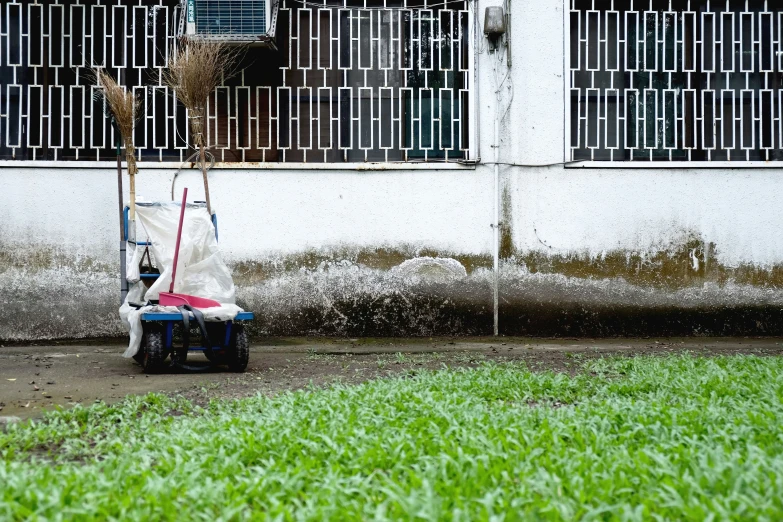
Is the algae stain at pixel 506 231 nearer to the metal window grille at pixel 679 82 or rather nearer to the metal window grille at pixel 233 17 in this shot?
the metal window grille at pixel 679 82

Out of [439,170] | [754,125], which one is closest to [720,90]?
[754,125]

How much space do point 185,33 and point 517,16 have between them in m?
3.47

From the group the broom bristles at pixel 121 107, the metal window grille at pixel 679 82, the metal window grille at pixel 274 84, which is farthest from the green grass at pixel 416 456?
the metal window grille at pixel 679 82

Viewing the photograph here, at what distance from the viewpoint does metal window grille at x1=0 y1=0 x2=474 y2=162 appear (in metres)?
8.09

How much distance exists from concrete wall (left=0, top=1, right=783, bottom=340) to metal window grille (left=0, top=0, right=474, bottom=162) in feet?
1.06

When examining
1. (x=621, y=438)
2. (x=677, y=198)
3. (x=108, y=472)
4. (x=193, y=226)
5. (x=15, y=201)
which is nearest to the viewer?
(x=108, y=472)

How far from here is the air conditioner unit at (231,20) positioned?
786 cm

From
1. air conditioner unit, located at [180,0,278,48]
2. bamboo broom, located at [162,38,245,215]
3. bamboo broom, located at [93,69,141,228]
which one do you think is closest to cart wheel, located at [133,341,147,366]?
bamboo broom, located at [162,38,245,215]

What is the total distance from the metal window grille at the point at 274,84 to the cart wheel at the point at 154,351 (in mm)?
2793

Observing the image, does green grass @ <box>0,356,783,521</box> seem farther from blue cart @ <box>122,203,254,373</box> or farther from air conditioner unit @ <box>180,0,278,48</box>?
air conditioner unit @ <box>180,0,278,48</box>

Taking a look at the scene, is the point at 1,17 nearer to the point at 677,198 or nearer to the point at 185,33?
the point at 185,33

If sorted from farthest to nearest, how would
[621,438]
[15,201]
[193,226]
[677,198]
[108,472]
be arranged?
[677,198], [15,201], [193,226], [621,438], [108,472]

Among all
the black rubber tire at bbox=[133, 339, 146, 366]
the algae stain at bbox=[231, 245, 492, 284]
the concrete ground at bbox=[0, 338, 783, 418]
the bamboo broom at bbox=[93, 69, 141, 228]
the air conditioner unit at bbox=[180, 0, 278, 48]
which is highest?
the air conditioner unit at bbox=[180, 0, 278, 48]

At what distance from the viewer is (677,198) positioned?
27.7ft
